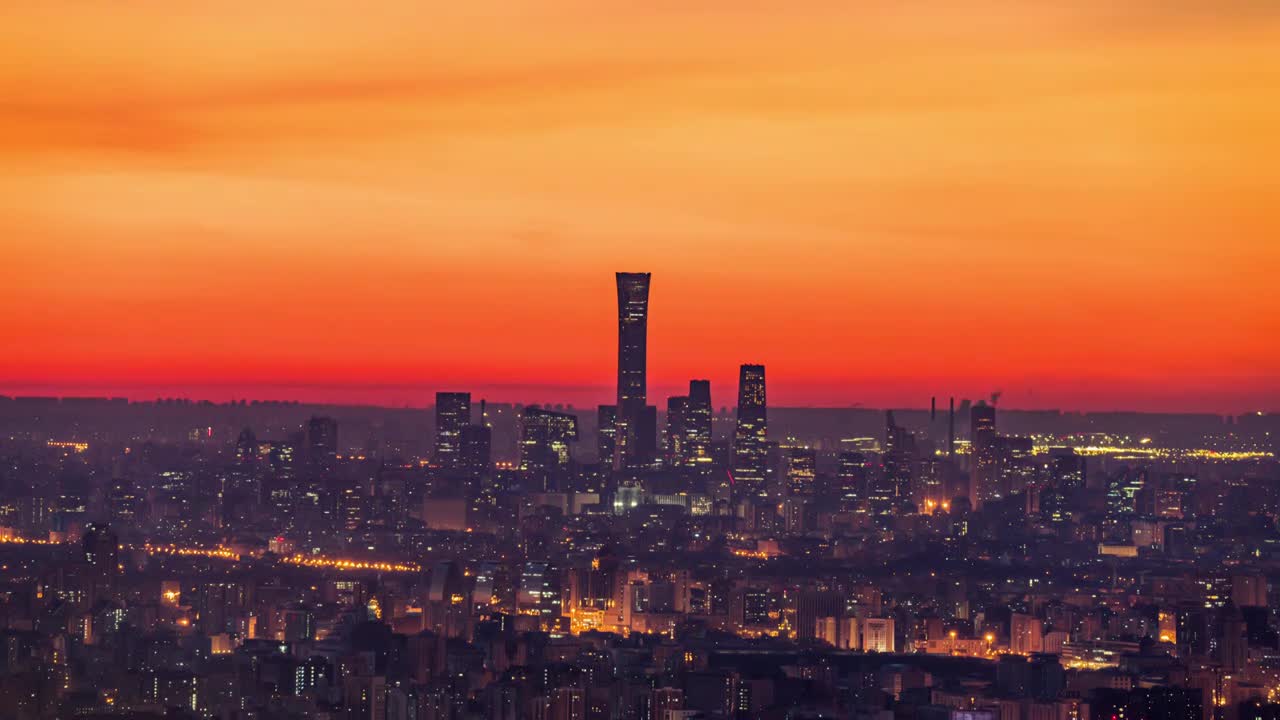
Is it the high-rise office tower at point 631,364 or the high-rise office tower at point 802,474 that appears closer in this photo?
the high-rise office tower at point 802,474

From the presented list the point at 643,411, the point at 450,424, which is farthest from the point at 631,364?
the point at 450,424

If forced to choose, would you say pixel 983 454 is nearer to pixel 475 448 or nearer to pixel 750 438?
pixel 750 438

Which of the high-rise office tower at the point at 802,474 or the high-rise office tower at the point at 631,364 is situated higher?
the high-rise office tower at the point at 631,364

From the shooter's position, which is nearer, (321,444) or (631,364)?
(321,444)

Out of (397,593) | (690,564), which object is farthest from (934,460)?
(397,593)

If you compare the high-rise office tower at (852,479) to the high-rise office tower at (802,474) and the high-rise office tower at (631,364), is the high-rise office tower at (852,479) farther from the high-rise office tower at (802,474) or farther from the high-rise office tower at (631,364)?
the high-rise office tower at (631,364)

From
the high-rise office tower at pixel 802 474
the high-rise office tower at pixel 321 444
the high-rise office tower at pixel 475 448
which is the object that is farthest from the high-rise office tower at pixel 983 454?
the high-rise office tower at pixel 321 444
